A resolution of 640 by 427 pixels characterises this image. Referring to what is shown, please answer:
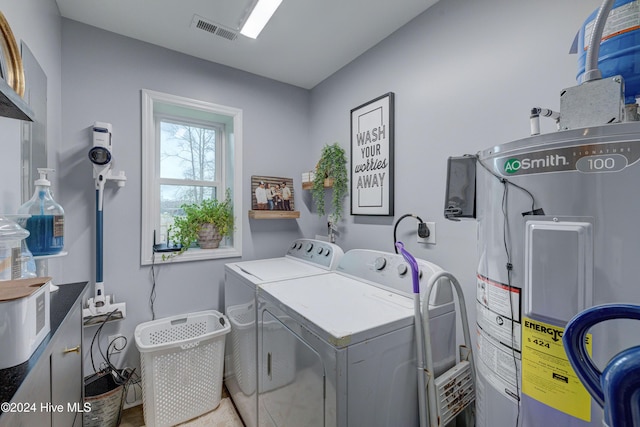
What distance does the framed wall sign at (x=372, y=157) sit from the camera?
1.91 m

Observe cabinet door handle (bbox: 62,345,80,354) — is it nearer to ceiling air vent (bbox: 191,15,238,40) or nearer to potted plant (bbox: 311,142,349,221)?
potted plant (bbox: 311,142,349,221)

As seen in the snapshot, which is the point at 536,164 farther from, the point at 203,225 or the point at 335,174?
the point at 203,225

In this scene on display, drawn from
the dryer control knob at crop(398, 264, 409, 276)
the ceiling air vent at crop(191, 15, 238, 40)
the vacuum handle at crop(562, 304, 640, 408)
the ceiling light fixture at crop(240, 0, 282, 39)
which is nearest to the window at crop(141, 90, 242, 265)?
the ceiling air vent at crop(191, 15, 238, 40)

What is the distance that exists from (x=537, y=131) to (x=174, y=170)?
8.23 ft

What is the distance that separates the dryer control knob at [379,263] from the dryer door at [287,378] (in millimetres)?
620

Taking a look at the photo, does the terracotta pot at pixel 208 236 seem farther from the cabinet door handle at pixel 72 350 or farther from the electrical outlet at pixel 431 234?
the electrical outlet at pixel 431 234

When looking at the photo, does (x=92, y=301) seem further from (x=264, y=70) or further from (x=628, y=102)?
(x=628, y=102)

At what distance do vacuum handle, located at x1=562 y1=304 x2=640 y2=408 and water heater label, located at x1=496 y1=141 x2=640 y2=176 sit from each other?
33cm

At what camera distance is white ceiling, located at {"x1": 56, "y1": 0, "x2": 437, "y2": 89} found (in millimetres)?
1689

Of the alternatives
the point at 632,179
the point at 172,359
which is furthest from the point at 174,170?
the point at 632,179

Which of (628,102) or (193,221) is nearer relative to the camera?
(628,102)

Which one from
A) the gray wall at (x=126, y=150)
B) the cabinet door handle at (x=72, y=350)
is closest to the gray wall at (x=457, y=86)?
the gray wall at (x=126, y=150)

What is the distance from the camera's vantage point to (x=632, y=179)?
22.5 inches

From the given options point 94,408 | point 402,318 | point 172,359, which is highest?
point 402,318
